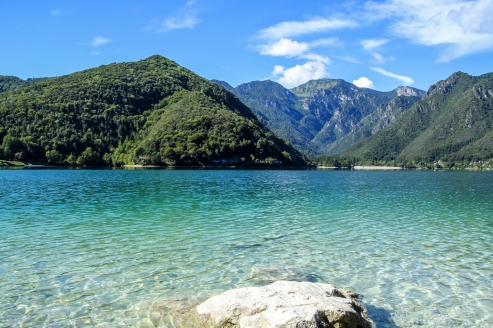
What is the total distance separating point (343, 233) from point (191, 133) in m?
161

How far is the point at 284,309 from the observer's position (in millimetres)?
8344

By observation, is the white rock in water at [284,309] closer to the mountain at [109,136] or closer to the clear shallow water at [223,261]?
the clear shallow water at [223,261]

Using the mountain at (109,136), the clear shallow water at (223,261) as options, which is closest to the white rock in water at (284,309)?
the clear shallow water at (223,261)

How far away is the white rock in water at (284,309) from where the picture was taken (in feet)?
26.6

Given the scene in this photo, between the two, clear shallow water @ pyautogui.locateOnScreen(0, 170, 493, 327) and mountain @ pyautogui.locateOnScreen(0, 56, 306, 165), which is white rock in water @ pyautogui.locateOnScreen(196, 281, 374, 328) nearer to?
clear shallow water @ pyautogui.locateOnScreen(0, 170, 493, 327)

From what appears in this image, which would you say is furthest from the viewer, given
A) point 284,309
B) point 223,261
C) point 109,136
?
point 109,136

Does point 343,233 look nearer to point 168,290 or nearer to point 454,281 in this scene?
point 454,281

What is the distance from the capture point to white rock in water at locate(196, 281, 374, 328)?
8117mm

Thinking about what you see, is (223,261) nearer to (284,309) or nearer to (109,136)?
(284,309)

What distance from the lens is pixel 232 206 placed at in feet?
108

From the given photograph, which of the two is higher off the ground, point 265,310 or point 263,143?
point 263,143

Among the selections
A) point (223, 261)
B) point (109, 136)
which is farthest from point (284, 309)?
point (109, 136)

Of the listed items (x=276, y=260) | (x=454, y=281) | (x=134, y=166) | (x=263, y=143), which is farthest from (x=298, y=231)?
(x=263, y=143)

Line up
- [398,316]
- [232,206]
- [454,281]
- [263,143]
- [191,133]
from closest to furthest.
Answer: [398,316]
[454,281]
[232,206]
[191,133]
[263,143]
